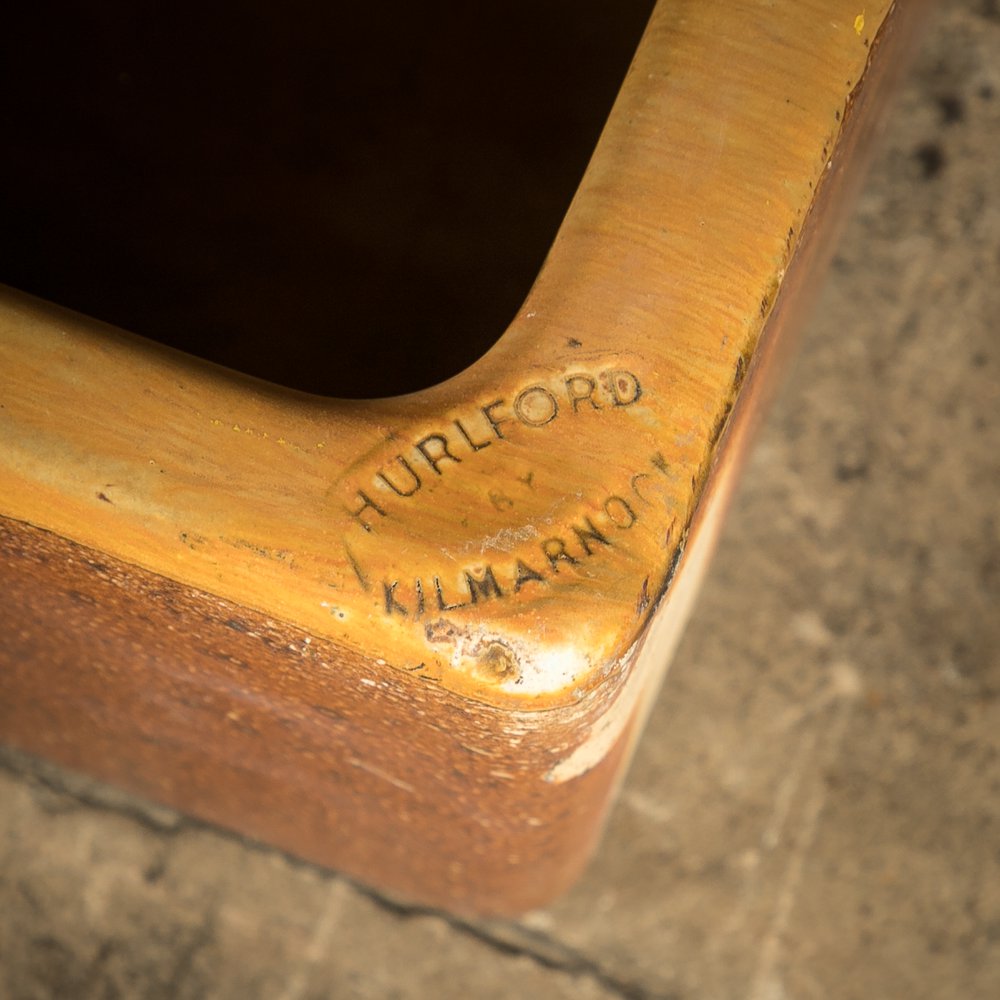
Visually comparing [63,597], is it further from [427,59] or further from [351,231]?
[427,59]

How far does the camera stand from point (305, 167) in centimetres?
76

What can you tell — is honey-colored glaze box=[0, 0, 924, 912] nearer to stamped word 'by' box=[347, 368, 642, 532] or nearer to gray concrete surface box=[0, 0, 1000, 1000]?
stamped word 'by' box=[347, 368, 642, 532]

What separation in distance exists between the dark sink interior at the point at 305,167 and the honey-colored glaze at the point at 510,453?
0.65ft

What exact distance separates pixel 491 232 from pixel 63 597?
0.35 meters

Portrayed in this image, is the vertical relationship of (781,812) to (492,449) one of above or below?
below

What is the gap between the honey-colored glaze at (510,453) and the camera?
0.45 meters

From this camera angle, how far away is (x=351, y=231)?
74 cm

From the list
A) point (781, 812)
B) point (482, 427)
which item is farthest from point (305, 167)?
point (781, 812)

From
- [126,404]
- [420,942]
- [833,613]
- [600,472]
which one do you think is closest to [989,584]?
[833,613]

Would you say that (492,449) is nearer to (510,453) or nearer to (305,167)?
(510,453)

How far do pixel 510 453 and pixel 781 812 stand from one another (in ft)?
2.34

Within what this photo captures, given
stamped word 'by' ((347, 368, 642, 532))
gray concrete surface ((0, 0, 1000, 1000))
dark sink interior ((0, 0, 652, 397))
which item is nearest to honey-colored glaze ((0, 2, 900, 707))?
stamped word 'by' ((347, 368, 642, 532))

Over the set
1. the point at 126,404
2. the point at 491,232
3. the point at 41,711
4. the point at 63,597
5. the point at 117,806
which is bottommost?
the point at 117,806

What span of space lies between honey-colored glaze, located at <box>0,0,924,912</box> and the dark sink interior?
0.20 meters
